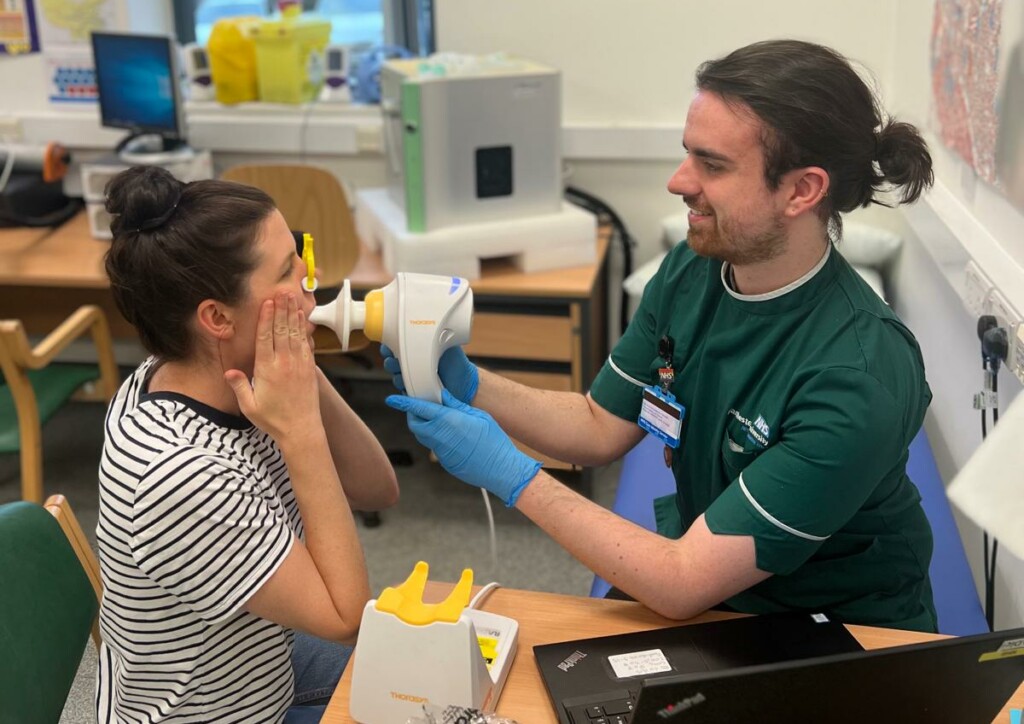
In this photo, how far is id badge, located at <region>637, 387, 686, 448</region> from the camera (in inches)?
56.6

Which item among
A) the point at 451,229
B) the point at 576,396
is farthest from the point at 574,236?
the point at 576,396

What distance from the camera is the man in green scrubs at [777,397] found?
1.21 metres

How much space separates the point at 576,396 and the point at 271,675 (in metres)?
0.67

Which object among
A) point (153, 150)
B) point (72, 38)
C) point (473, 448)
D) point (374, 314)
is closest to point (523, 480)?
point (473, 448)

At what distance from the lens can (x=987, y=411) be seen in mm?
1661

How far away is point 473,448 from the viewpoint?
4.26 ft

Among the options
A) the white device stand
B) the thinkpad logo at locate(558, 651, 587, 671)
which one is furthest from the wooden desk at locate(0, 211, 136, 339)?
the thinkpad logo at locate(558, 651, 587, 671)

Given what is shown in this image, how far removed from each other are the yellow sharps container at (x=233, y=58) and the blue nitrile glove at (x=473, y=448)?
2.27 metres

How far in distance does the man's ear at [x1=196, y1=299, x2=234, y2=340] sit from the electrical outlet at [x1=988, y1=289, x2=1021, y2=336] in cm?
110

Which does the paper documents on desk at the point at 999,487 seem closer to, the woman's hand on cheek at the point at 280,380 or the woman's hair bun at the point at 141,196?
the woman's hand on cheek at the point at 280,380

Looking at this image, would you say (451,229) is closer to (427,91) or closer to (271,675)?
(427,91)

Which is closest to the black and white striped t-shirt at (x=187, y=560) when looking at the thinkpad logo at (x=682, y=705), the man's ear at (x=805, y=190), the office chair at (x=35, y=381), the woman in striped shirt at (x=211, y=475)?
the woman in striped shirt at (x=211, y=475)

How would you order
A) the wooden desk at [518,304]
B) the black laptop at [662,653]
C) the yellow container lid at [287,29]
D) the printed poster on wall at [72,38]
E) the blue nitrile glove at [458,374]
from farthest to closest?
1. the printed poster on wall at [72,38]
2. the yellow container lid at [287,29]
3. the wooden desk at [518,304]
4. the blue nitrile glove at [458,374]
5. the black laptop at [662,653]

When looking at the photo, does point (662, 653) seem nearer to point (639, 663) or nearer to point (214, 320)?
point (639, 663)
